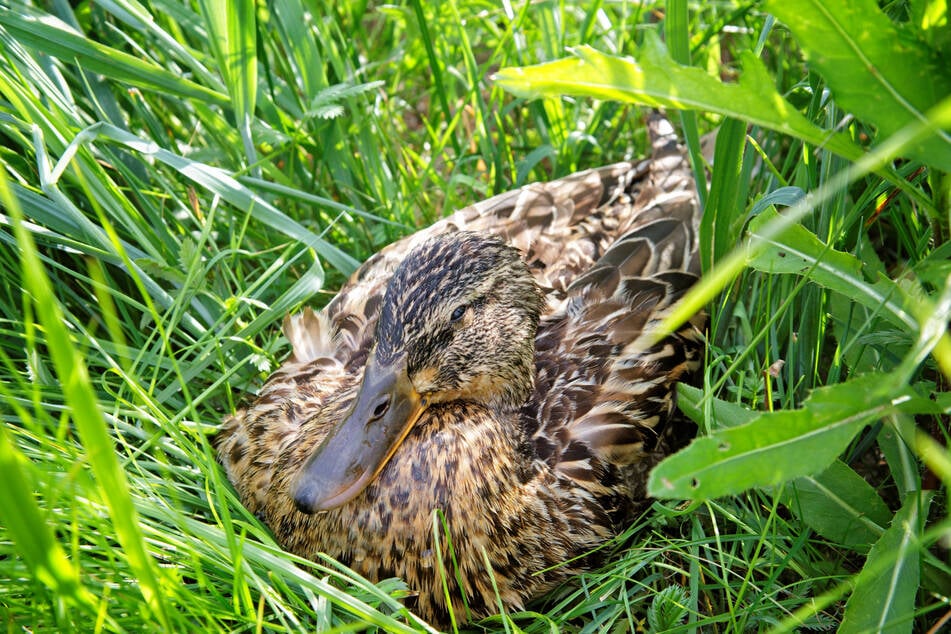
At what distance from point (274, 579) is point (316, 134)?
1610 mm

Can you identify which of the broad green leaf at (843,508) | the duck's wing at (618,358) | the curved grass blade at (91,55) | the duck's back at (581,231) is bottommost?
the broad green leaf at (843,508)

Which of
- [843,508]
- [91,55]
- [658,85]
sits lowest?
[843,508]

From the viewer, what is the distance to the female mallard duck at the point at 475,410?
2.04 meters

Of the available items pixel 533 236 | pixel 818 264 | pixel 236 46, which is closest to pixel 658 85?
pixel 818 264

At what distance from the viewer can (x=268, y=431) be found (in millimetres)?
2289

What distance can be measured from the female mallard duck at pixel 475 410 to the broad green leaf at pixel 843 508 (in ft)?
1.56

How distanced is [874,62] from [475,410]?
1198mm

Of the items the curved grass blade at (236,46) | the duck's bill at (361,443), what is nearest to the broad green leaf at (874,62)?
the duck's bill at (361,443)

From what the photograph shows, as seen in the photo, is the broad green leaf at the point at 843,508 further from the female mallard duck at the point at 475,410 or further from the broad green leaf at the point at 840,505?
the female mallard duck at the point at 475,410

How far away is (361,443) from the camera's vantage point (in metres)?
2.00

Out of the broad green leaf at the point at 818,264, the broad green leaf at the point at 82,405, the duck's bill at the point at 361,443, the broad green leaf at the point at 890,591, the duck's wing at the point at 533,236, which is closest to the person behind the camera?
the broad green leaf at the point at 82,405

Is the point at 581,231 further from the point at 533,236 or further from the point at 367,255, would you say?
the point at 367,255

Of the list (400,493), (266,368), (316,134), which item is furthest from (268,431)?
(316,134)

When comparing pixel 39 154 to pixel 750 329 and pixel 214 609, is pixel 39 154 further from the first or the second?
pixel 750 329
